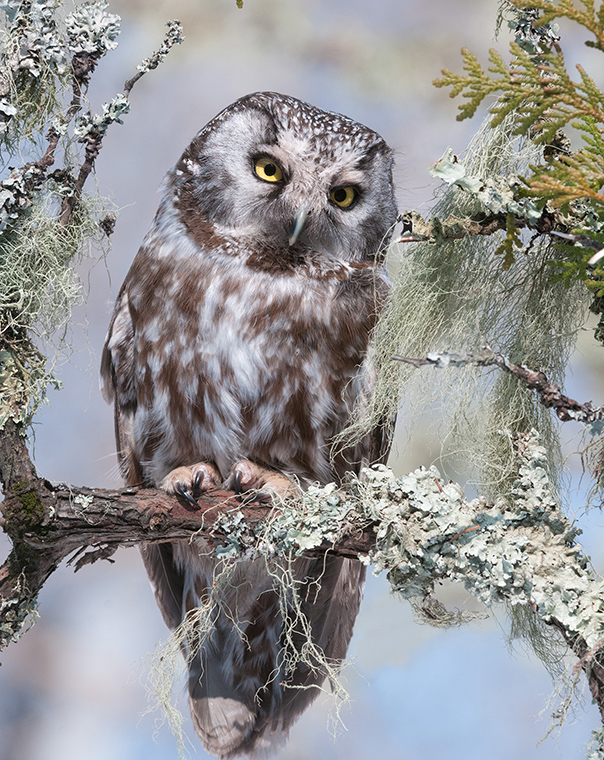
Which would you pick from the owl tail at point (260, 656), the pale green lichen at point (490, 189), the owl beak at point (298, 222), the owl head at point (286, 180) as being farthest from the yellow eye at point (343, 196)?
the owl tail at point (260, 656)

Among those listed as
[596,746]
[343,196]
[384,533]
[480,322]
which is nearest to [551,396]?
[480,322]

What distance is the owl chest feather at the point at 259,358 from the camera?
1401mm

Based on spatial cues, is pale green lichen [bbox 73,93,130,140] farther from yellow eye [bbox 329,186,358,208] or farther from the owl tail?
the owl tail

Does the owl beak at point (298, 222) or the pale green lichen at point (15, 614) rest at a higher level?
the owl beak at point (298, 222)

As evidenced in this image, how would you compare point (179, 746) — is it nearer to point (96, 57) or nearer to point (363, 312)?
point (363, 312)

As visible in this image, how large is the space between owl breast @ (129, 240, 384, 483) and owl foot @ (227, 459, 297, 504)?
0.11ft

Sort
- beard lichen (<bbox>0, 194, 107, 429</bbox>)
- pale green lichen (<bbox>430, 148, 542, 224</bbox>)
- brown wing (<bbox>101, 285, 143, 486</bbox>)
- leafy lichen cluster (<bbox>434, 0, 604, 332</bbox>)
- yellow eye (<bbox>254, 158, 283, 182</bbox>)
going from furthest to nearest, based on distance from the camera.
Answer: brown wing (<bbox>101, 285, 143, 486</bbox>) < yellow eye (<bbox>254, 158, 283, 182</bbox>) < beard lichen (<bbox>0, 194, 107, 429</bbox>) < pale green lichen (<bbox>430, 148, 542, 224</bbox>) < leafy lichen cluster (<bbox>434, 0, 604, 332</bbox>)

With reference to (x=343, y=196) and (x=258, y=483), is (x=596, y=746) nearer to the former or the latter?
(x=258, y=483)

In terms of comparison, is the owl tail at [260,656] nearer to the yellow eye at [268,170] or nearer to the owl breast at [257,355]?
the owl breast at [257,355]

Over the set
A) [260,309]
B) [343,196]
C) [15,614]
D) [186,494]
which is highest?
[343,196]

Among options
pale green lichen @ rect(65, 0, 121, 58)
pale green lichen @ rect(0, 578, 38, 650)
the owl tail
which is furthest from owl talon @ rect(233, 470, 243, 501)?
pale green lichen @ rect(65, 0, 121, 58)

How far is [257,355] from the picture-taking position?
140cm

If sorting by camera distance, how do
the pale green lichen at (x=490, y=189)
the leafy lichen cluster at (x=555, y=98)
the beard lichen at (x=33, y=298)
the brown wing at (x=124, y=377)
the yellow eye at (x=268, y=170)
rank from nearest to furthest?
the leafy lichen cluster at (x=555, y=98), the pale green lichen at (x=490, y=189), the beard lichen at (x=33, y=298), the yellow eye at (x=268, y=170), the brown wing at (x=124, y=377)

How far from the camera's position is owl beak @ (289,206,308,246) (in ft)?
4.49
